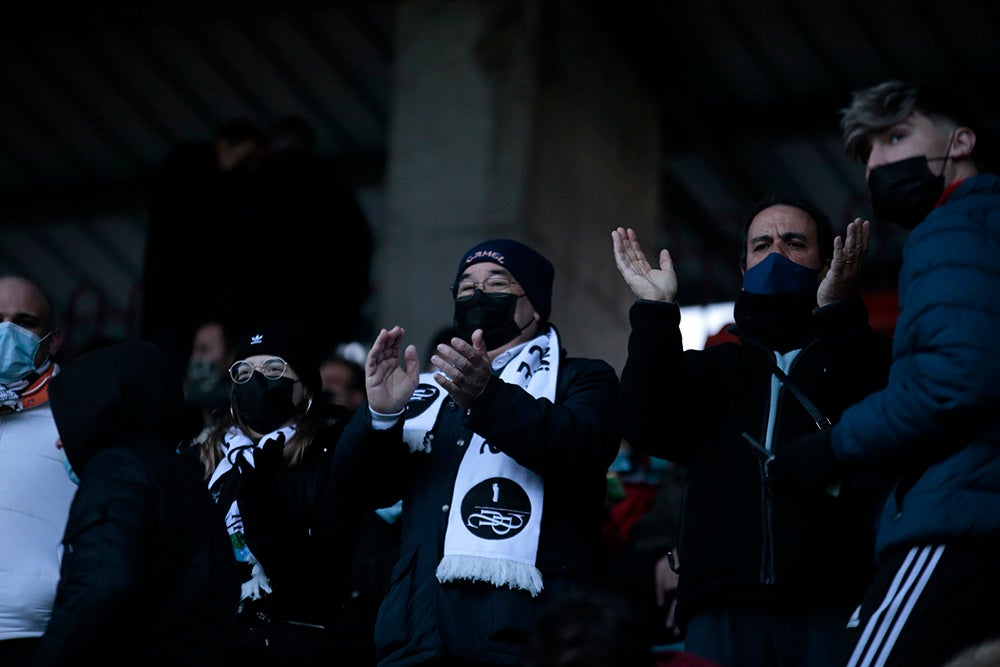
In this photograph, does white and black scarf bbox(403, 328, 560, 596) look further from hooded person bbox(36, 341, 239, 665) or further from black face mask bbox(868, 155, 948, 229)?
black face mask bbox(868, 155, 948, 229)

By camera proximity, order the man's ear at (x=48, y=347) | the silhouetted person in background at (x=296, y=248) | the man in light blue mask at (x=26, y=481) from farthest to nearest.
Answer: the silhouetted person in background at (x=296, y=248) → the man's ear at (x=48, y=347) → the man in light blue mask at (x=26, y=481)

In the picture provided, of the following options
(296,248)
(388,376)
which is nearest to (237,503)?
(388,376)

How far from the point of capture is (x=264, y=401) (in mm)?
5008

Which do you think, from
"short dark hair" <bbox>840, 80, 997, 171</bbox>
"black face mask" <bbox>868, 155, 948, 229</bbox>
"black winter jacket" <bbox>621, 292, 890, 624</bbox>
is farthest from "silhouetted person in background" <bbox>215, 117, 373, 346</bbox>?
"black face mask" <bbox>868, 155, 948, 229</bbox>

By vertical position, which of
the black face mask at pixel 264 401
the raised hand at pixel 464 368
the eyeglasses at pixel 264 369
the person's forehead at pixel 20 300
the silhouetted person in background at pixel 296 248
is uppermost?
the silhouetted person in background at pixel 296 248

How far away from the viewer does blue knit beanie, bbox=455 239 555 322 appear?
4727mm

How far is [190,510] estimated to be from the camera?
13.1ft

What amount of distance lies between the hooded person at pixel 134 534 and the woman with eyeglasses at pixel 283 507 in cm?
56

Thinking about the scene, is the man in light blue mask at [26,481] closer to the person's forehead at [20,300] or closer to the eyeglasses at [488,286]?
the person's forehead at [20,300]

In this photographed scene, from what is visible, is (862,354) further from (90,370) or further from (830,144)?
(830,144)

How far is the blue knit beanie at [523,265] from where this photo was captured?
15.5ft

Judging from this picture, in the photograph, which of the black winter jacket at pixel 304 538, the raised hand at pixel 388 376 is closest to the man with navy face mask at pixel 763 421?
the raised hand at pixel 388 376

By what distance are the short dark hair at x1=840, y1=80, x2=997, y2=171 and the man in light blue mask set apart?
2378 mm

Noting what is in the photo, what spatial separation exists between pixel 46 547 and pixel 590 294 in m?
6.00
